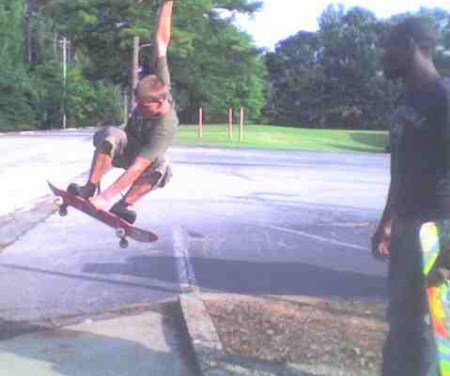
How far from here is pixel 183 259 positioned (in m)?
9.38

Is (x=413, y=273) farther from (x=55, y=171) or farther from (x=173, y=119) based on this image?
(x=55, y=171)

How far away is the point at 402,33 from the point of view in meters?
4.12

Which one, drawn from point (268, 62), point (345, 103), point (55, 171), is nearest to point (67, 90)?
point (345, 103)

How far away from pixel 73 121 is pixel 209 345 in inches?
2325

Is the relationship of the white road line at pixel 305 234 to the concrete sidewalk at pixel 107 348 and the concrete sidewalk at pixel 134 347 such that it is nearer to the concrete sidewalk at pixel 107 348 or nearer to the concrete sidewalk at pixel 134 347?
the concrete sidewalk at pixel 134 347

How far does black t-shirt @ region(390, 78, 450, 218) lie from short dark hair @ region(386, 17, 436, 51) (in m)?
0.21

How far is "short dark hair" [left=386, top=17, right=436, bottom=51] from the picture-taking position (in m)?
4.10

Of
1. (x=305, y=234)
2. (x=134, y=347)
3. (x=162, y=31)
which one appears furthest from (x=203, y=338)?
(x=305, y=234)

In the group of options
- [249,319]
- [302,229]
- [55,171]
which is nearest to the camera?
[249,319]

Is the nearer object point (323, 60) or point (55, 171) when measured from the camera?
point (55, 171)

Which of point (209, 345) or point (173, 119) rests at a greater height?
point (173, 119)

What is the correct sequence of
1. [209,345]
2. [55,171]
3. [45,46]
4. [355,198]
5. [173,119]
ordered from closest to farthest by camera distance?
[173,119], [209,345], [355,198], [55,171], [45,46]

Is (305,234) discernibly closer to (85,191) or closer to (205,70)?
(85,191)

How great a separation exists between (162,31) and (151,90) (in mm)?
455
